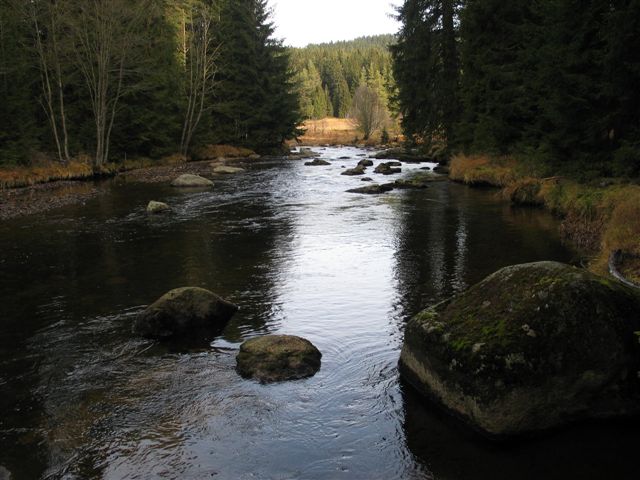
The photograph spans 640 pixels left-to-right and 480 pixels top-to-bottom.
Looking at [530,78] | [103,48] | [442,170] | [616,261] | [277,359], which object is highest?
[103,48]

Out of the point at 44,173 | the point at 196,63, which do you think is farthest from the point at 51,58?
the point at 196,63

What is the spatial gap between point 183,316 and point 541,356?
5.78m

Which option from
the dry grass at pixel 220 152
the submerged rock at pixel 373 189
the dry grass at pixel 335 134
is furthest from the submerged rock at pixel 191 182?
the dry grass at pixel 335 134

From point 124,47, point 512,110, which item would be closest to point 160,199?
point 124,47

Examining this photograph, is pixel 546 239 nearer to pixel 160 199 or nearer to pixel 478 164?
pixel 478 164

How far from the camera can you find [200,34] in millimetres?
51656

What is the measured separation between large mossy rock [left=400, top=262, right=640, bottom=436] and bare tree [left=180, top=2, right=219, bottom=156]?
147ft

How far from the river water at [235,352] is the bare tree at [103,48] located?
18181 millimetres

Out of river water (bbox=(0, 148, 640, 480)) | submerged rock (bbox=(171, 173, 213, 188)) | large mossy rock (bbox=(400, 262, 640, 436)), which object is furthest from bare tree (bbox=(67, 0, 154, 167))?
large mossy rock (bbox=(400, 262, 640, 436))

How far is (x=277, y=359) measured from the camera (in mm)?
7961

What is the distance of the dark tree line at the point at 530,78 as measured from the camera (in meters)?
16.8

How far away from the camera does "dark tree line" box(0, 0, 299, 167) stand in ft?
106

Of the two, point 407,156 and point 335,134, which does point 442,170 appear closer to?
point 407,156

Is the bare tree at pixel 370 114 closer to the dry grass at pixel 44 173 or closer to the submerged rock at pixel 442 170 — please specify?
the submerged rock at pixel 442 170
